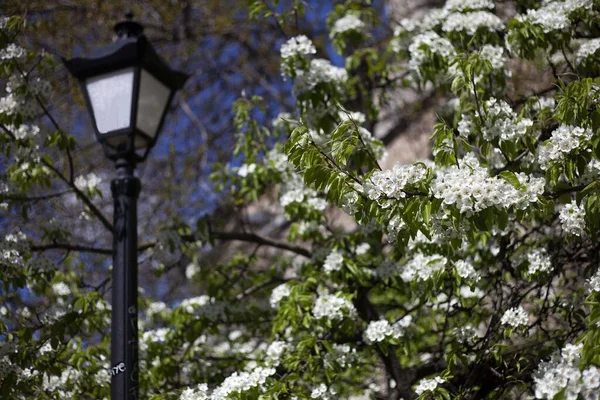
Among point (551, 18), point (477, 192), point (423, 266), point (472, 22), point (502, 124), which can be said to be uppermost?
point (472, 22)

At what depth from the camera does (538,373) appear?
2764 millimetres

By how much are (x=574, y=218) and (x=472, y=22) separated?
144 cm

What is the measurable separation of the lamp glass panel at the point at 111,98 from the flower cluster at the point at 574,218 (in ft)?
6.30

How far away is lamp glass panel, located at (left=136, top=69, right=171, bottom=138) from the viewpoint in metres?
3.48

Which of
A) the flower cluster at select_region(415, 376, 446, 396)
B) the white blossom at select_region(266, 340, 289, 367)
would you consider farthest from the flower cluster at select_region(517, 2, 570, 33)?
the white blossom at select_region(266, 340, 289, 367)

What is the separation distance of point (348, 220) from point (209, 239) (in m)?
4.38

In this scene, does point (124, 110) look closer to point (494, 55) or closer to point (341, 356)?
point (341, 356)

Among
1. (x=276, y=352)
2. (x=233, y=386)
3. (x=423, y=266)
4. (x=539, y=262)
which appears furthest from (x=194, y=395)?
(x=539, y=262)

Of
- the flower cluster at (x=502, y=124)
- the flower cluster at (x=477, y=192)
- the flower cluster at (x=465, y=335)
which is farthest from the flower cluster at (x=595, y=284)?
the flower cluster at (x=465, y=335)

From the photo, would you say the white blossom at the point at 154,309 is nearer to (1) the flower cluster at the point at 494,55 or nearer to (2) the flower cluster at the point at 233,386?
(2) the flower cluster at the point at 233,386

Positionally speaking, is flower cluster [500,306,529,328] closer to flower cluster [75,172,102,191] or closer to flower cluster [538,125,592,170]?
flower cluster [538,125,592,170]

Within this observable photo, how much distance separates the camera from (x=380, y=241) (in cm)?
452

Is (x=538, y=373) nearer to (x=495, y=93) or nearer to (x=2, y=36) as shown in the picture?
(x=495, y=93)

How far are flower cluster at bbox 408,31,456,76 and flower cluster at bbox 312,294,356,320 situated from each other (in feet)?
4.40
